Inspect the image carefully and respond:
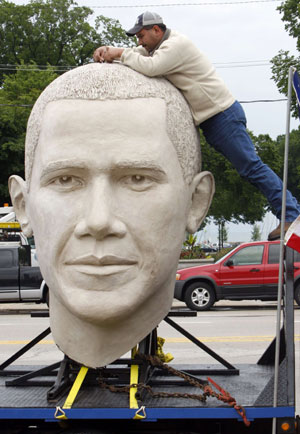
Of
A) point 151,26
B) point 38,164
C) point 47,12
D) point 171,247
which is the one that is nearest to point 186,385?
point 171,247

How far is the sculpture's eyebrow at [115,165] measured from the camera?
11.9 feet

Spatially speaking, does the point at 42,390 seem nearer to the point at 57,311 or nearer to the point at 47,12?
the point at 57,311

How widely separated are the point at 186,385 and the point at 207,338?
230 inches

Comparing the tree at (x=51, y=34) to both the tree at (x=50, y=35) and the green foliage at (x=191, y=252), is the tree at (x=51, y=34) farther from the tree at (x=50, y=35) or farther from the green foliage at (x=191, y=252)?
the green foliage at (x=191, y=252)

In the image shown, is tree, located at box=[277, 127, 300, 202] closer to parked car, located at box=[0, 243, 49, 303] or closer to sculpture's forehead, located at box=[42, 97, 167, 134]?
parked car, located at box=[0, 243, 49, 303]

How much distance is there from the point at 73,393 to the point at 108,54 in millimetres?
2072

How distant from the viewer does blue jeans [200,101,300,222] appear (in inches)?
164

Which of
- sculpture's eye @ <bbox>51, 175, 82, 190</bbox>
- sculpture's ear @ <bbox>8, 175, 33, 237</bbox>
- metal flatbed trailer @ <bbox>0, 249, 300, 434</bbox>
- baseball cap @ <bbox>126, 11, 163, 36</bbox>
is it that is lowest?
metal flatbed trailer @ <bbox>0, 249, 300, 434</bbox>

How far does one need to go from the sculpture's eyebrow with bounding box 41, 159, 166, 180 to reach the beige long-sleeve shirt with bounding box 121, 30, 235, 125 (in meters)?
0.59

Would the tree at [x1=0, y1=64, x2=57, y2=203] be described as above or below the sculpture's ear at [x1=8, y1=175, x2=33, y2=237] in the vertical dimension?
above

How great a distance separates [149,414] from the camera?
340cm

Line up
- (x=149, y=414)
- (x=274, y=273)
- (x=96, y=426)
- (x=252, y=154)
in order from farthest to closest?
(x=274, y=273), (x=252, y=154), (x=96, y=426), (x=149, y=414)

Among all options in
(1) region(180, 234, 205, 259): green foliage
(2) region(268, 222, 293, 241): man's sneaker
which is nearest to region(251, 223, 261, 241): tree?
(1) region(180, 234, 205, 259): green foliage

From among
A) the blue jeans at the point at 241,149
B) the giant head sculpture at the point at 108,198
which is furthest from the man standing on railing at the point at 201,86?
the giant head sculpture at the point at 108,198
